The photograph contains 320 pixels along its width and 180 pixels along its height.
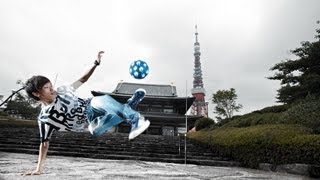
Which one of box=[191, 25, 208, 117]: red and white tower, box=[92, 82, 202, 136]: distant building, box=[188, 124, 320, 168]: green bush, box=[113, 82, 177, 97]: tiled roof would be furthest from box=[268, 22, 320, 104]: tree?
box=[191, 25, 208, 117]: red and white tower

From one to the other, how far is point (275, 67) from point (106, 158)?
461 inches

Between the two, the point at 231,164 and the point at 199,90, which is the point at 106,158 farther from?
the point at 199,90

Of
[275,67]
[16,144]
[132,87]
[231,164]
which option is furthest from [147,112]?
[231,164]

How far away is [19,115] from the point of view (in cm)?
4541

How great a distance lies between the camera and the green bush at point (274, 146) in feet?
24.4

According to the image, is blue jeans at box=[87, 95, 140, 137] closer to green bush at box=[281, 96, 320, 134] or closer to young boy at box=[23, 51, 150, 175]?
young boy at box=[23, 51, 150, 175]

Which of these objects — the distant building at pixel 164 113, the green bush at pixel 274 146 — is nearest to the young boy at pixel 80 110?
the green bush at pixel 274 146

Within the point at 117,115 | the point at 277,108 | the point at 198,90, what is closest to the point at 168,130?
the point at 277,108

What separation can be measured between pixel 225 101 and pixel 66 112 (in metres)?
35.8

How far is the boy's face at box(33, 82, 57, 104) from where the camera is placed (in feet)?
9.45

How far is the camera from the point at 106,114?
8.58 ft

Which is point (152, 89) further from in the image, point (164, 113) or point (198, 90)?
point (198, 90)

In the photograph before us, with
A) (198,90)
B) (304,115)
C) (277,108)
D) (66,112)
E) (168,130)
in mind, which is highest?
(198,90)

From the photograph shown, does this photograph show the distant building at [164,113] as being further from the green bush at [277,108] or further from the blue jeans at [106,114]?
the blue jeans at [106,114]
